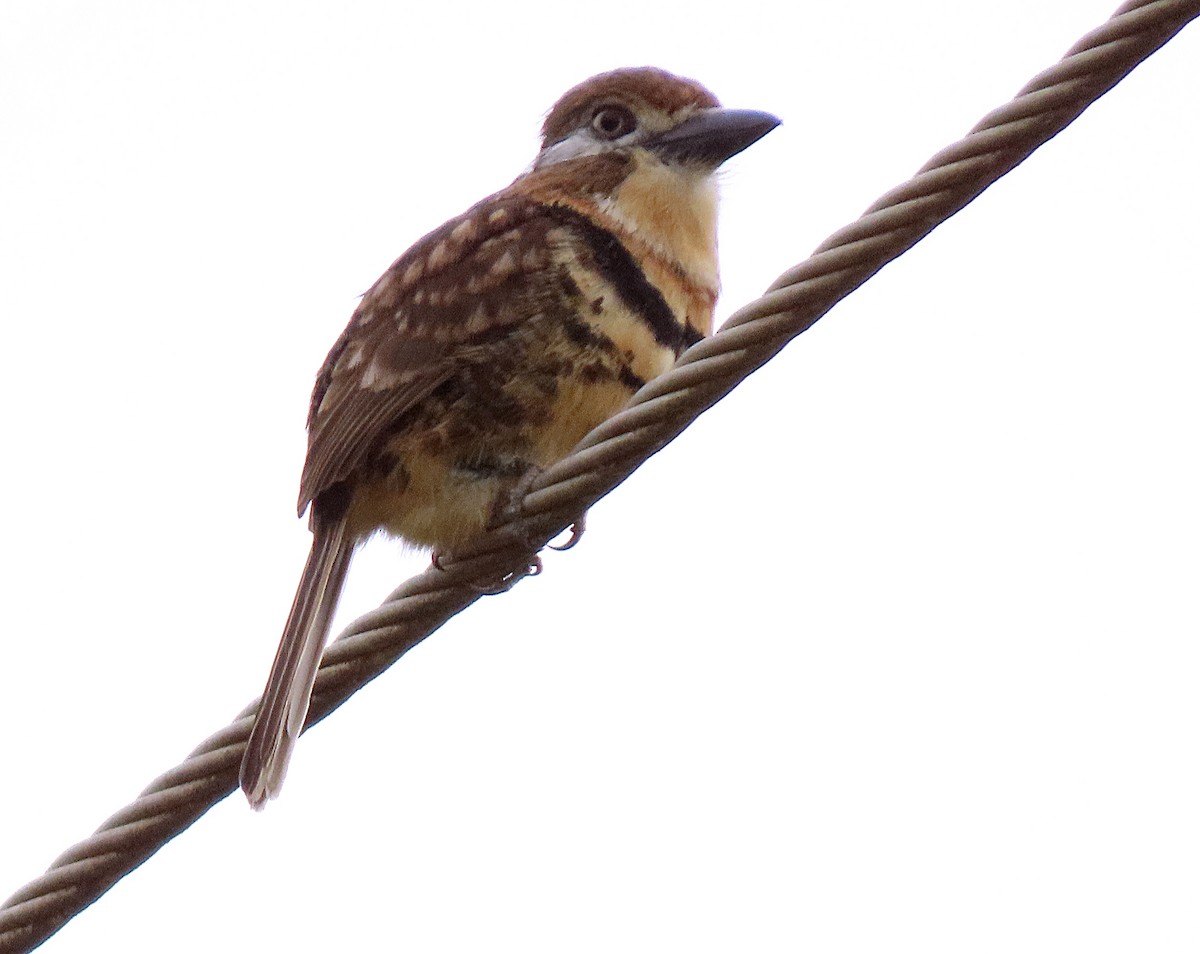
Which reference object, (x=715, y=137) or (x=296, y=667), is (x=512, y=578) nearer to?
(x=296, y=667)

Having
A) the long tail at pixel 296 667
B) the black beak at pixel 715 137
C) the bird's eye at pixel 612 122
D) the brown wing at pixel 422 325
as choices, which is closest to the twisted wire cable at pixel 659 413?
the long tail at pixel 296 667

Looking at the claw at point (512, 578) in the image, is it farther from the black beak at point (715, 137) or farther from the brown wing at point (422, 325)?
the black beak at point (715, 137)

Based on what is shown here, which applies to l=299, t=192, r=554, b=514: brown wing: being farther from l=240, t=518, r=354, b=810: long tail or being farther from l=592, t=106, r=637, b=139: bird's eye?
l=592, t=106, r=637, b=139: bird's eye

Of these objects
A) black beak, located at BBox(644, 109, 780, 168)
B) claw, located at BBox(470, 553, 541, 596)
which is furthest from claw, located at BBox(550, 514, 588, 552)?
black beak, located at BBox(644, 109, 780, 168)

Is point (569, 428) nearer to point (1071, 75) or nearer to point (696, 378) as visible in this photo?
point (696, 378)

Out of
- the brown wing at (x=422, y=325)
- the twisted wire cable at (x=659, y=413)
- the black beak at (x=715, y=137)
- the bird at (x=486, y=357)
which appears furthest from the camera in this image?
the black beak at (x=715, y=137)

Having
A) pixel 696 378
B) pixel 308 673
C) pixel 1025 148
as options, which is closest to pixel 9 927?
pixel 308 673
